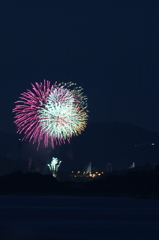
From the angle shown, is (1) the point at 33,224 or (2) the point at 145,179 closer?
(1) the point at 33,224

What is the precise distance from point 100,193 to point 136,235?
426 feet

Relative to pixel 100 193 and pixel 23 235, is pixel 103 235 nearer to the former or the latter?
pixel 23 235

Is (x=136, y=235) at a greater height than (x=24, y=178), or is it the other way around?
(x=24, y=178)

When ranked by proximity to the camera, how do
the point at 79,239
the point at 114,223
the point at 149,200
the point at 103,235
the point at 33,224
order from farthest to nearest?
the point at 149,200, the point at 114,223, the point at 33,224, the point at 103,235, the point at 79,239

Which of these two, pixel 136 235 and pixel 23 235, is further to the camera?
pixel 136 235

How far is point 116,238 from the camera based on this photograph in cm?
6319

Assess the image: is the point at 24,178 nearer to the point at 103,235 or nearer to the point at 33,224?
the point at 33,224

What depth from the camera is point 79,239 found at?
61531 millimetres

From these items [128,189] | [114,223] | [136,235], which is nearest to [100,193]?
[128,189]

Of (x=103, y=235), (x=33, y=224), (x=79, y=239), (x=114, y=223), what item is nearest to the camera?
(x=79, y=239)

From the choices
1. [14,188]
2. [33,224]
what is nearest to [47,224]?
[33,224]

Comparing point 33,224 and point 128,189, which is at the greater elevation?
point 128,189

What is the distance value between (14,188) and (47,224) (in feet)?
361

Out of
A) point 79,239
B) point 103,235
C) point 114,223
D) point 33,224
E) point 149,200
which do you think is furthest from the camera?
point 149,200
